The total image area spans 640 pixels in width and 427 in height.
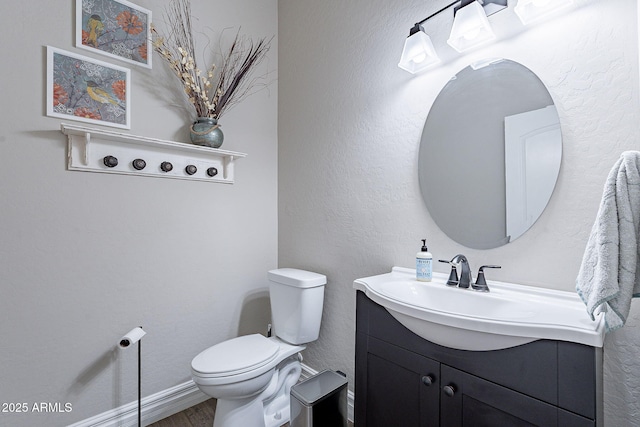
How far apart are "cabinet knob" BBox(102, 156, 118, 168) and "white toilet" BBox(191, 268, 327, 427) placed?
42.8 inches

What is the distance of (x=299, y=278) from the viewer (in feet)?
5.72

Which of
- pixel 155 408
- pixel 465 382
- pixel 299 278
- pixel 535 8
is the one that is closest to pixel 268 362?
pixel 299 278

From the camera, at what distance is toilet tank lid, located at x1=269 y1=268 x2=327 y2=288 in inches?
67.8

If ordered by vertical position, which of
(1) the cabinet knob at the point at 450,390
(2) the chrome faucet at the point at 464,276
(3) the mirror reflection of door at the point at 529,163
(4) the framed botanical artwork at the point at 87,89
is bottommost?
(1) the cabinet knob at the point at 450,390

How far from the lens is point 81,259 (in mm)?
1515

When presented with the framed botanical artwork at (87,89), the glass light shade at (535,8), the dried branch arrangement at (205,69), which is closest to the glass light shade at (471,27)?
the glass light shade at (535,8)

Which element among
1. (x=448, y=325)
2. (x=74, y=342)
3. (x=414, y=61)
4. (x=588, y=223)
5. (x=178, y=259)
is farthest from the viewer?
(x=178, y=259)

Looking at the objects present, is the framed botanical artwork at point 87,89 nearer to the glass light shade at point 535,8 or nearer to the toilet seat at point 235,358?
the toilet seat at point 235,358

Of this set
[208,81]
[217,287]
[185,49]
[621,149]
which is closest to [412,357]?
[621,149]

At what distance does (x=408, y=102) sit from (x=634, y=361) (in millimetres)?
1266

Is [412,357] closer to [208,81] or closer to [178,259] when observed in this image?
[178,259]

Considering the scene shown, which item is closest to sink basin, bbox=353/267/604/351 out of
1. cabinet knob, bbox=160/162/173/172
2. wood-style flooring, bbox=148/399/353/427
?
wood-style flooring, bbox=148/399/353/427

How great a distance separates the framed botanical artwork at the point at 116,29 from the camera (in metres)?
1.54

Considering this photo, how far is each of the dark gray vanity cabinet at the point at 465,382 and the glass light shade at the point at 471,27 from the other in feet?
3.65
